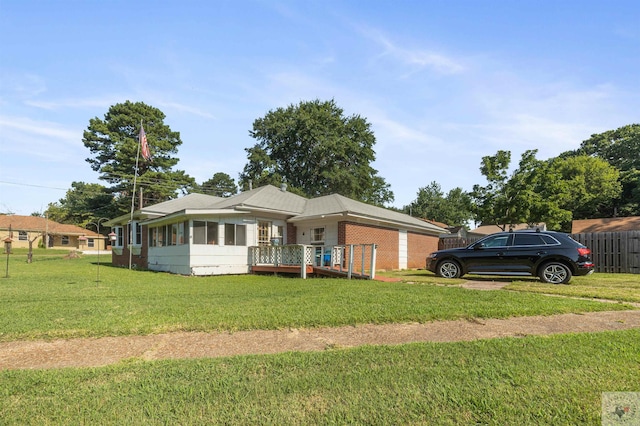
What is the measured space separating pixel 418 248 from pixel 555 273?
31.0 feet

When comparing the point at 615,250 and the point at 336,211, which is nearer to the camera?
the point at 336,211

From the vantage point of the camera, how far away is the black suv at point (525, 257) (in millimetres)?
9844

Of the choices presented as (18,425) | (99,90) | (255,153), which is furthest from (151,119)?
(18,425)

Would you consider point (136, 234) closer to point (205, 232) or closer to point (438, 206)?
point (205, 232)

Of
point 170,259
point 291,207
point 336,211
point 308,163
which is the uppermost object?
point 308,163

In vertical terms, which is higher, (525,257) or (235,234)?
(235,234)

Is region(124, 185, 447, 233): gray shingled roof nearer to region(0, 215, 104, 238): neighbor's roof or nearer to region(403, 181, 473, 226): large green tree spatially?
region(0, 215, 104, 238): neighbor's roof

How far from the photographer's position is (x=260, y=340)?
4230 mm

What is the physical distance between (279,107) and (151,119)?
1737 centimetres

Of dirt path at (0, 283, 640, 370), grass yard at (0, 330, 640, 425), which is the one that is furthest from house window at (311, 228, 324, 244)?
grass yard at (0, 330, 640, 425)

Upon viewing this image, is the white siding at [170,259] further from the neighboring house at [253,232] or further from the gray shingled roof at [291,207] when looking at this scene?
the gray shingled roof at [291,207]

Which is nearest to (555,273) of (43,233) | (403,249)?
(403,249)

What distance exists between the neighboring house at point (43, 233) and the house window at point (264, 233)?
1488 inches

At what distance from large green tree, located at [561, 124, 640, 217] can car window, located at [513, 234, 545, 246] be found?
33490mm
